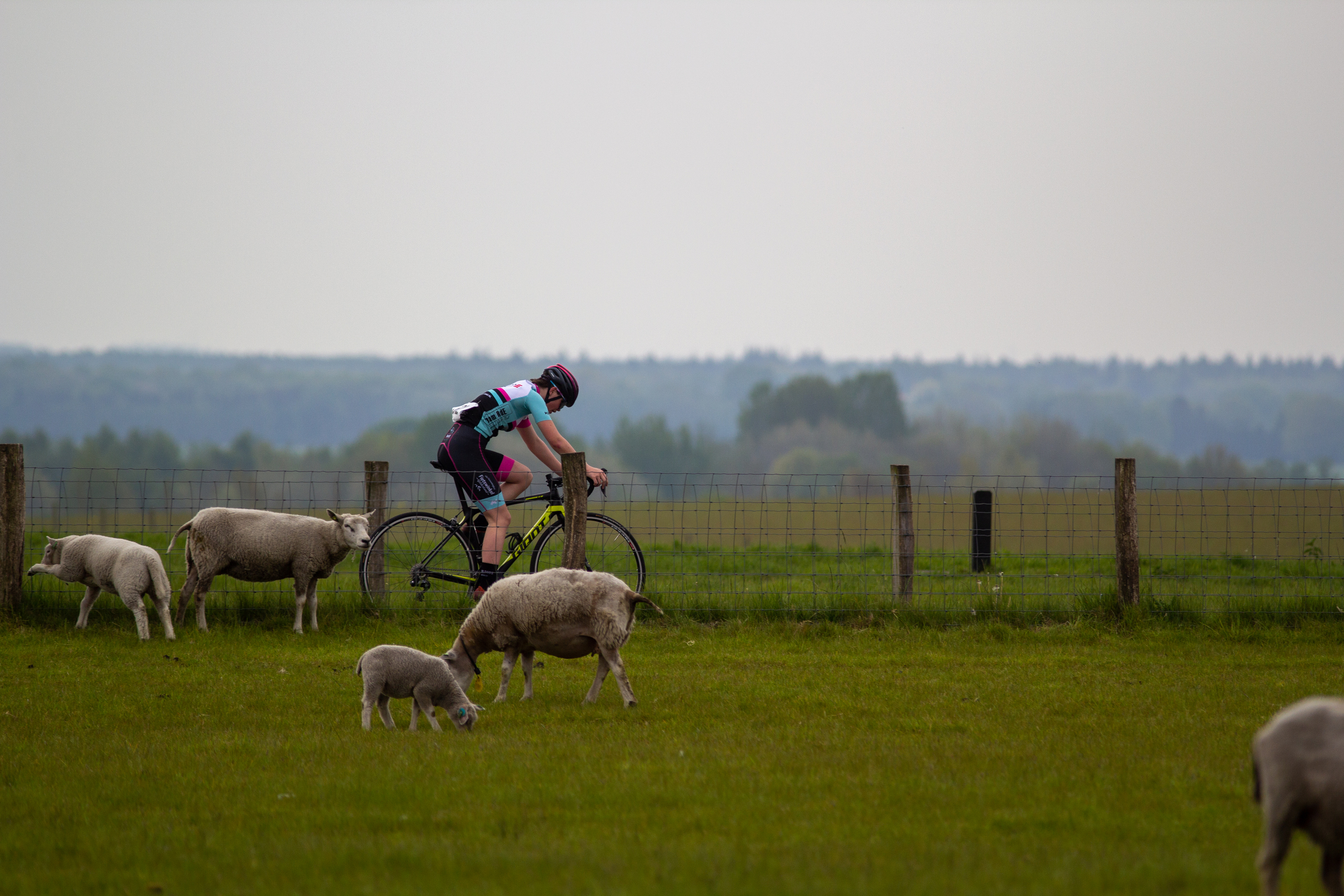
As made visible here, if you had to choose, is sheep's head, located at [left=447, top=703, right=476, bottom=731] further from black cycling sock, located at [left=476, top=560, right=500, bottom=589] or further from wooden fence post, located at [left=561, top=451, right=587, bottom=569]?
black cycling sock, located at [left=476, top=560, right=500, bottom=589]

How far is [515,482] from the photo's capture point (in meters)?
12.1

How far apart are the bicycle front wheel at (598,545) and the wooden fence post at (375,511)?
6.05 ft

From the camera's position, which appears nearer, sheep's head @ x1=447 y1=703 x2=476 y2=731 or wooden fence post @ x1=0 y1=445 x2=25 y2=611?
sheep's head @ x1=447 y1=703 x2=476 y2=731

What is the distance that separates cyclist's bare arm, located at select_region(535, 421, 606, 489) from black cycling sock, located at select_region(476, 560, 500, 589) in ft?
4.04

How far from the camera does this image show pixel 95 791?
6086 mm

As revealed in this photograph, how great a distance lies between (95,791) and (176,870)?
158 cm

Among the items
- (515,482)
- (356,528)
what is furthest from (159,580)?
(515,482)

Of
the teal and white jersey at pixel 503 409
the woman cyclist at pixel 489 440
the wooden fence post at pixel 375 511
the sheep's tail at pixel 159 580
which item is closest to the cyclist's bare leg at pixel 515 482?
the woman cyclist at pixel 489 440

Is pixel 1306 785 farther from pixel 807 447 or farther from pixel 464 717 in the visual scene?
pixel 807 447

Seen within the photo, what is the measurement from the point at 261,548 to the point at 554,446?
3.29 m

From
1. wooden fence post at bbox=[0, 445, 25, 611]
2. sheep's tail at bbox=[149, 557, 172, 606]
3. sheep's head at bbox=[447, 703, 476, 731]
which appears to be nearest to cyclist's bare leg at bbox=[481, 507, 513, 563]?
sheep's tail at bbox=[149, 557, 172, 606]

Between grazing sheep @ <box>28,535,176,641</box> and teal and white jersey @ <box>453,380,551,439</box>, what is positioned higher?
teal and white jersey @ <box>453,380,551,439</box>

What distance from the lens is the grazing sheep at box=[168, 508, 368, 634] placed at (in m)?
11.7

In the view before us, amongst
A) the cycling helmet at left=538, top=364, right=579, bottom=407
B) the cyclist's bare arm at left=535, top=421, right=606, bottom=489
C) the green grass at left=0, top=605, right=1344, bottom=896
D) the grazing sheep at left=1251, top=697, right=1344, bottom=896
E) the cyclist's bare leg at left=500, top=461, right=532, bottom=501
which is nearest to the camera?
the grazing sheep at left=1251, top=697, right=1344, bottom=896
